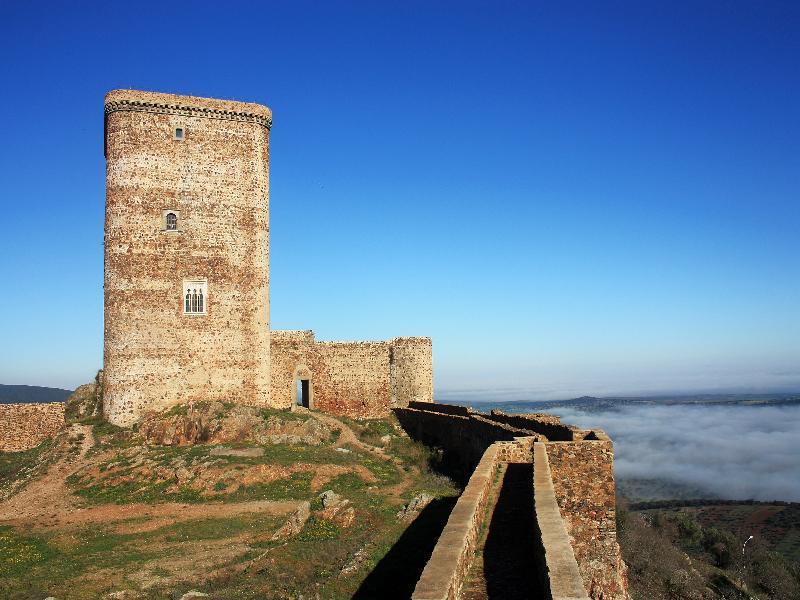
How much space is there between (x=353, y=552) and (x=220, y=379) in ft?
46.9

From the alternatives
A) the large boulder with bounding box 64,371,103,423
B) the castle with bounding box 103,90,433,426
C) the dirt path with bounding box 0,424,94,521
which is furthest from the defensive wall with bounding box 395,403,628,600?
the large boulder with bounding box 64,371,103,423

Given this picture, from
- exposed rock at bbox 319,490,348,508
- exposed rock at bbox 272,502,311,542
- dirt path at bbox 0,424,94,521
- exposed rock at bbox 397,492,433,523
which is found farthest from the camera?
dirt path at bbox 0,424,94,521

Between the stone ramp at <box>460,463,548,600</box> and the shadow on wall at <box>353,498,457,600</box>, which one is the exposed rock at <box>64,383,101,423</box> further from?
the stone ramp at <box>460,463,548,600</box>

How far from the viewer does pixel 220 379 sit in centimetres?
2712

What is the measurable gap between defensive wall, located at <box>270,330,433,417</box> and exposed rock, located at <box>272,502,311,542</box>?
13665 mm

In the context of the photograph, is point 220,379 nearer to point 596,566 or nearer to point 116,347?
point 116,347

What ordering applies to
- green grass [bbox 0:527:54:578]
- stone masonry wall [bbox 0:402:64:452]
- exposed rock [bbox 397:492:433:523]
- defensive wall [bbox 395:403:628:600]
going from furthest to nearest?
stone masonry wall [bbox 0:402:64:452] < exposed rock [bbox 397:492:433:523] < green grass [bbox 0:527:54:578] < defensive wall [bbox 395:403:628:600]

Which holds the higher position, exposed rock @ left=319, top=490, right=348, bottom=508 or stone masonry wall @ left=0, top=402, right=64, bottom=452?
stone masonry wall @ left=0, top=402, right=64, bottom=452

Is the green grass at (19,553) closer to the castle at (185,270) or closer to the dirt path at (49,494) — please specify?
the dirt path at (49,494)

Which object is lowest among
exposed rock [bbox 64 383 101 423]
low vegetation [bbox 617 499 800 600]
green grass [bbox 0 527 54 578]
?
low vegetation [bbox 617 499 800 600]

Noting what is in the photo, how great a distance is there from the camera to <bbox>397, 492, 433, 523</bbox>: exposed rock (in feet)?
55.7

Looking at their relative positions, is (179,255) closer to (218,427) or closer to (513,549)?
(218,427)

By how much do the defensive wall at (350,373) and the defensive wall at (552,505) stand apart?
7.81 meters

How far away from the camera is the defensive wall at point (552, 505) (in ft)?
25.1
